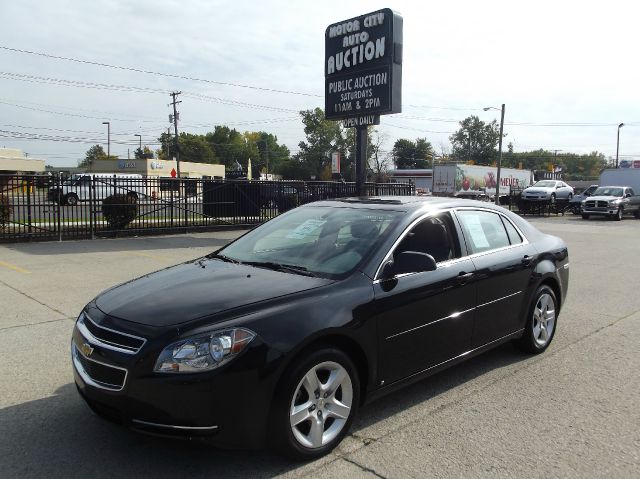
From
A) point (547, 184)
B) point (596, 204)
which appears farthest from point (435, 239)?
point (547, 184)

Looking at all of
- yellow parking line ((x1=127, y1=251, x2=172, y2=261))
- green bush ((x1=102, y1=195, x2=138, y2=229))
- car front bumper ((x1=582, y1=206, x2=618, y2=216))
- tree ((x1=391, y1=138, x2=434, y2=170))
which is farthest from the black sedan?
tree ((x1=391, y1=138, x2=434, y2=170))

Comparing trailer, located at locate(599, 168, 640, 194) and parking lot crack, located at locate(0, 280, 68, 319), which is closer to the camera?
parking lot crack, located at locate(0, 280, 68, 319)

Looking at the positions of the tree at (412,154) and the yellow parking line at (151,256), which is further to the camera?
the tree at (412,154)

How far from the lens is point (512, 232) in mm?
5152

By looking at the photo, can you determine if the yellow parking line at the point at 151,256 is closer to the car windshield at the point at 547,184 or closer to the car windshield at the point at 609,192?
the car windshield at the point at 609,192

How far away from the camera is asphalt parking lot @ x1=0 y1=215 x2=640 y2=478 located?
122 inches

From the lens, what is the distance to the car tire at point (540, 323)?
5.06 m

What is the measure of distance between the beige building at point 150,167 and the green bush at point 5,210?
5772 centimetres

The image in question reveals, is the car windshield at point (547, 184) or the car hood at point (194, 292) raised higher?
the car windshield at point (547, 184)

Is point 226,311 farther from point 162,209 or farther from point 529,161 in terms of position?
point 529,161

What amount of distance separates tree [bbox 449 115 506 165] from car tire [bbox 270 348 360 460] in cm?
13943

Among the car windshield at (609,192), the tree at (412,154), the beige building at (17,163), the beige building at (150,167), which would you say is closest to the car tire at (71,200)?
the car windshield at (609,192)

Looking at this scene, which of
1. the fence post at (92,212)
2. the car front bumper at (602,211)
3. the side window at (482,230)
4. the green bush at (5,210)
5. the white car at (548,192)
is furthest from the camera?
the white car at (548,192)

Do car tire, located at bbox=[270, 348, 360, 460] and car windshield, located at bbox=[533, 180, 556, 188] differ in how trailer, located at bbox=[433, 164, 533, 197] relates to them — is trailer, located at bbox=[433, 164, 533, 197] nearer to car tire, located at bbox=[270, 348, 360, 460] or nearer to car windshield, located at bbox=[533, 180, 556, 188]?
car windshield, located at bbox=[533, 180, 556, 188]
